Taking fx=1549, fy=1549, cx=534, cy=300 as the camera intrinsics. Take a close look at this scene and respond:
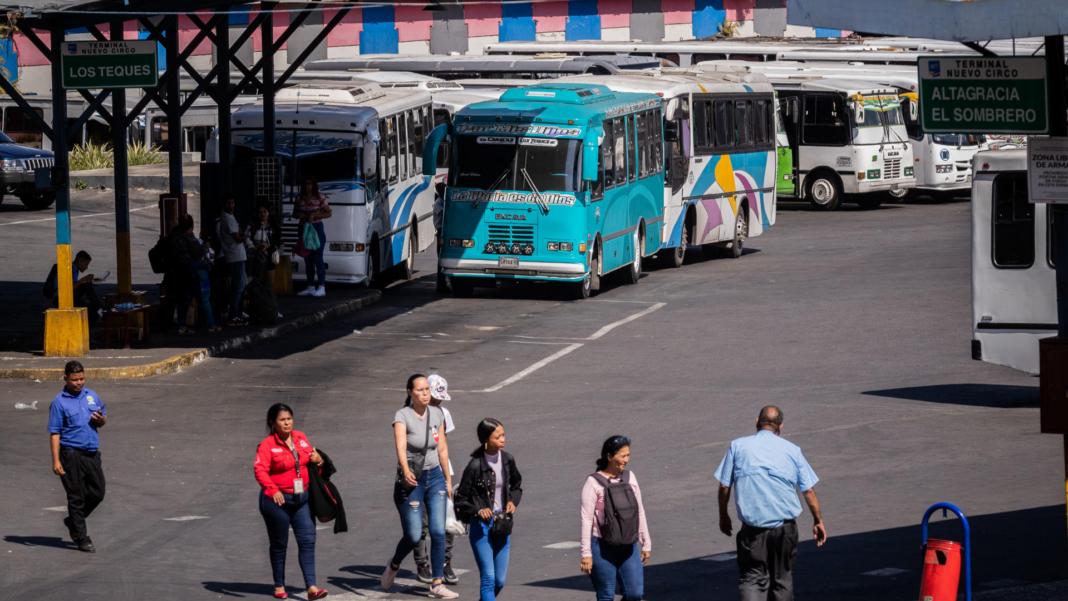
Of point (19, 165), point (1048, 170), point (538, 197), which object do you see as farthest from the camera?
point (19, 165)

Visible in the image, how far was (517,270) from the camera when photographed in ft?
82.3

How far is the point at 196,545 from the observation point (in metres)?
11.5

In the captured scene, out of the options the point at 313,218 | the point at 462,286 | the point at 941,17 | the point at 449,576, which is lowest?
the point at 449,576

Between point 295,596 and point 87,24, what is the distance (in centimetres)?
1139

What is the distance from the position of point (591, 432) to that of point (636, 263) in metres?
12.2

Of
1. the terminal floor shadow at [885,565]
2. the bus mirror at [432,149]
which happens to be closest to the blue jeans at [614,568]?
the terminal floor shadow at [885,565]

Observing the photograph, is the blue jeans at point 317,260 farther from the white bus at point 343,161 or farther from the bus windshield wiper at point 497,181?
the bus windshield wiper at point 497,181

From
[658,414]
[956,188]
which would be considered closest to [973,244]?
[658,414]

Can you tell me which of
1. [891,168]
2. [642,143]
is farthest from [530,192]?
[891,168]

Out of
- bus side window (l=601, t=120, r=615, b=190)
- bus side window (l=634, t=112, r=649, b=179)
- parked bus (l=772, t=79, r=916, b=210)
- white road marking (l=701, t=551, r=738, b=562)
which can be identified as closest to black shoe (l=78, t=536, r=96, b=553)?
white road marking (l=701, t=551, r=738, b=562)

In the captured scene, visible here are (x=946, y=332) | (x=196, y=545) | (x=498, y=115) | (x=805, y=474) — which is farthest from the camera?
(x=498, y=115)

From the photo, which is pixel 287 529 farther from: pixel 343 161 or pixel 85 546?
pixel 343 161

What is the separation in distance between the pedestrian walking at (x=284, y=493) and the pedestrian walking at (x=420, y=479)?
566 millimetres

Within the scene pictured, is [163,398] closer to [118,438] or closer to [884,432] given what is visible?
[118,438]
